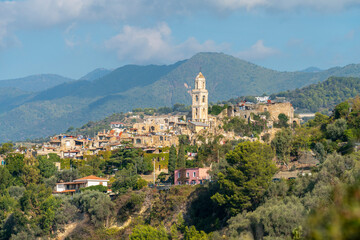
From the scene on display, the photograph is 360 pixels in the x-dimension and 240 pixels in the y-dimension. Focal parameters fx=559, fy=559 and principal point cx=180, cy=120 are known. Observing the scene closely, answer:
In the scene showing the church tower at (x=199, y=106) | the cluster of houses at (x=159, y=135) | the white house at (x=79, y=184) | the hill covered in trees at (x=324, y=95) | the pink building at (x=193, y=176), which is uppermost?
the hill covered in trees at (x=324, y=95)

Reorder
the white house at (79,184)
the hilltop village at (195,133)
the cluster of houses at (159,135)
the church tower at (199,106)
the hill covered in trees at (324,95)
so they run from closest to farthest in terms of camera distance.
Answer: the white house at (79,184)
the cluster of houses at (159,135)
the hilltop village at (195,133)
the church tower at (199,106)
the hill covered in trees at (324,95)

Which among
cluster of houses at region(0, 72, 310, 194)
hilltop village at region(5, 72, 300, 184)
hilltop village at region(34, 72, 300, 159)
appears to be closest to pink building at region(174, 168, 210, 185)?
hilltop village at region(5, 72, 300, 184)

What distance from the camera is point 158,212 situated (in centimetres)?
4225

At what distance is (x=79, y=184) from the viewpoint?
5075 cm

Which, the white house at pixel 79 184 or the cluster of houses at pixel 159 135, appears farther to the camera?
the cluster of houses at pixel 159 135

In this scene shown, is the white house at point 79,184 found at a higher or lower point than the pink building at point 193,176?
lower

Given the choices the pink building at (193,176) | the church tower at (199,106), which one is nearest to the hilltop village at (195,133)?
the church tower at (199,106)

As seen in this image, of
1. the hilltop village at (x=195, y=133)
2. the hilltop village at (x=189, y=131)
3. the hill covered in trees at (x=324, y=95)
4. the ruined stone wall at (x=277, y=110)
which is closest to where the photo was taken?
the hilltop village at (x=195, y=133)

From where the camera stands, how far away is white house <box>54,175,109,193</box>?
164 feet

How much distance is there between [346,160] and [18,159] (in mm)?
34189

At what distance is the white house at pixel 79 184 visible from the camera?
5002 cm

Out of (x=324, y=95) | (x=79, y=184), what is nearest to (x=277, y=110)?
(x=79, y=184)

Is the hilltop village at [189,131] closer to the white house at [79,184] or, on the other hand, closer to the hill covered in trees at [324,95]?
the white house at [79,184]

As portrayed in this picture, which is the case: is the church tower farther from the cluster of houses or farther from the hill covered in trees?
the hill covered in trees
